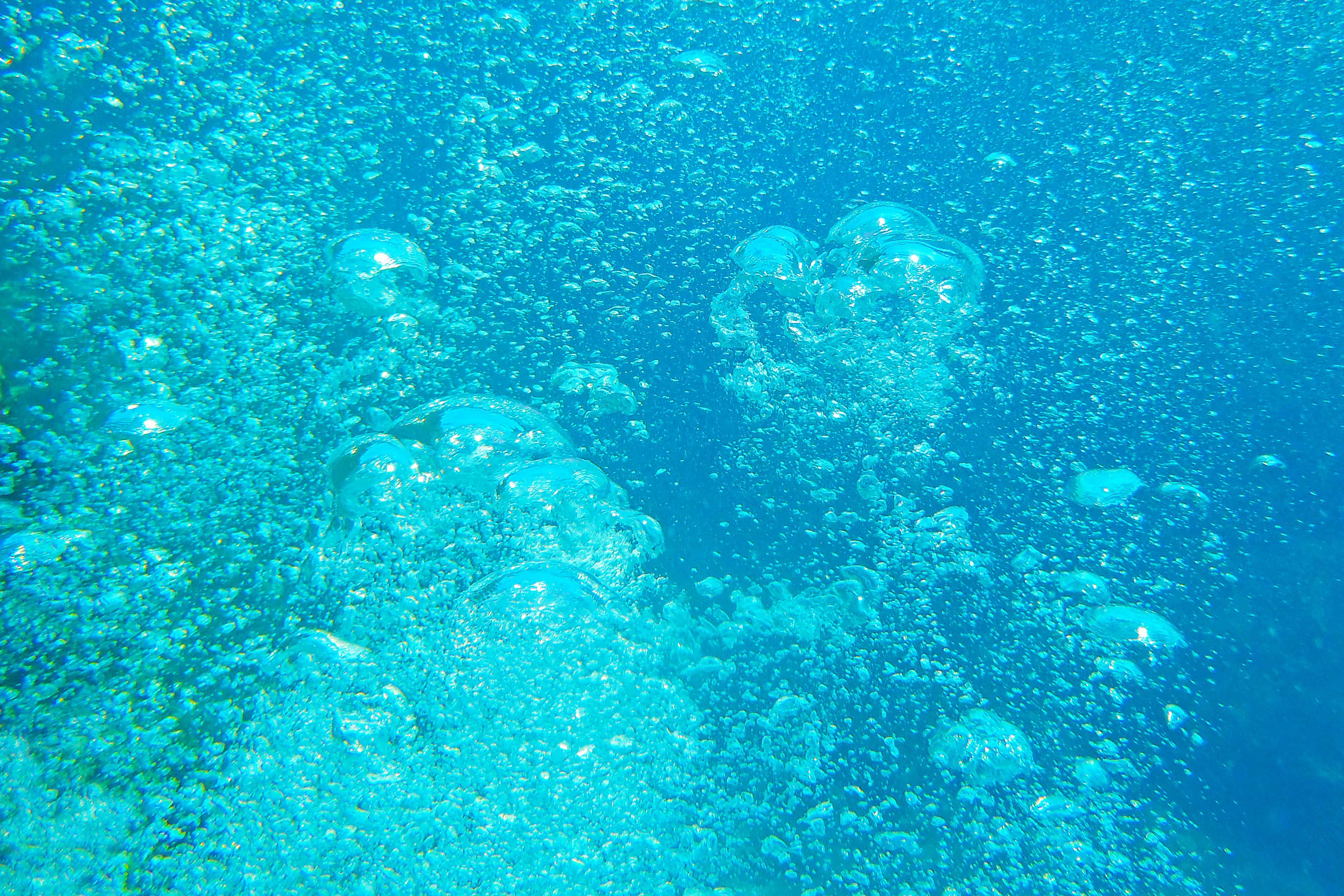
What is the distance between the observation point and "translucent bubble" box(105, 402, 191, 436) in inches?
26.3

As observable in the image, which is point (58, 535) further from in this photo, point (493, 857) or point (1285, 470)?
point (1285, 470)

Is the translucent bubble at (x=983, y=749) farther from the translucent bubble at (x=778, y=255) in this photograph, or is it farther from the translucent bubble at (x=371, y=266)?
the translucent bubble at (x=371, y=266)

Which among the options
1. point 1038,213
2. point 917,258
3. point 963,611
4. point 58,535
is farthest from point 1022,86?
point 58,535

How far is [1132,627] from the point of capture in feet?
2.09

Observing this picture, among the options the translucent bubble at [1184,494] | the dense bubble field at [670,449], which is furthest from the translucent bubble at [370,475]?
the translucent bubble at [1184,494]

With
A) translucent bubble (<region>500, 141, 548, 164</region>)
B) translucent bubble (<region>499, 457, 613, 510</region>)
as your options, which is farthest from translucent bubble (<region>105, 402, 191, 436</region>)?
translucent bubble (<region>500, 141, 548, 164</region>)

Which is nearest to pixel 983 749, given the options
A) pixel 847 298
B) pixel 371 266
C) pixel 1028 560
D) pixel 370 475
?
pixel 1028 560

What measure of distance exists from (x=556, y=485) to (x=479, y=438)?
0.28ft

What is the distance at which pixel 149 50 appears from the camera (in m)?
0.85

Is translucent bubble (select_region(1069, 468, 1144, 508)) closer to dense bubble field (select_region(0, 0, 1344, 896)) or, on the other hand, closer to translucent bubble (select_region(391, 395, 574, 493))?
dense bubble field (select_region(0, 0, 1344, 896))

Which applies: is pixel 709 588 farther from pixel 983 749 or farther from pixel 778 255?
pixel 778 255

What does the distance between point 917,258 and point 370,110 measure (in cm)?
60

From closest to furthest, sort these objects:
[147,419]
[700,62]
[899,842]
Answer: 1. [899,842]
2. [147,419]
3. [700,62]

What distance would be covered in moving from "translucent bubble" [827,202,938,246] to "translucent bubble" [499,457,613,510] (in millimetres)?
354
